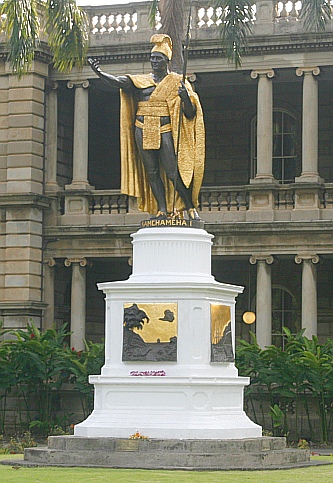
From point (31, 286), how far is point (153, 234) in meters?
15.0

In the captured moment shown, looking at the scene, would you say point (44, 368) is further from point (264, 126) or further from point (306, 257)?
point (264, 126)

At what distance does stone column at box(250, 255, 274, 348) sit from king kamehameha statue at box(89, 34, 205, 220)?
13.1m

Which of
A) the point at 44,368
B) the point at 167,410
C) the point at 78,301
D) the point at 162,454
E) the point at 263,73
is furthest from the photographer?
the point at 78,301

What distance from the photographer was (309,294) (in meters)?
32.3

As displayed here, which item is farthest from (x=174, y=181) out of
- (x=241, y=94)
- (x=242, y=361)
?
(x=241, y=94)

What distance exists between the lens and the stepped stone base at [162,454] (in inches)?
671

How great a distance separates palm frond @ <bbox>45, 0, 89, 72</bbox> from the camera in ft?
84.4

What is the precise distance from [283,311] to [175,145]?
58.3 feet

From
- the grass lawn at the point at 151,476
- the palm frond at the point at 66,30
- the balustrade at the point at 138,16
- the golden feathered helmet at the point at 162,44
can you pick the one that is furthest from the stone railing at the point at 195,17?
the grass lawn at the point at 151,476

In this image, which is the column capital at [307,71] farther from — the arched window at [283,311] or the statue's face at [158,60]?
the statue's face at [158,60]

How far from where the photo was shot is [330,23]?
3266 centimetres

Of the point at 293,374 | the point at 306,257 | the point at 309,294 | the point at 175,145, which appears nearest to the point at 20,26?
the point at 175,145

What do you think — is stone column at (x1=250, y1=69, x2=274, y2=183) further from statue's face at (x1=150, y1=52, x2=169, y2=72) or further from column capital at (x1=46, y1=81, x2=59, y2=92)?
statue's face at (x1=150, y1=52, x2=169, y2=72)

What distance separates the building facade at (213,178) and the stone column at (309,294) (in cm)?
2
